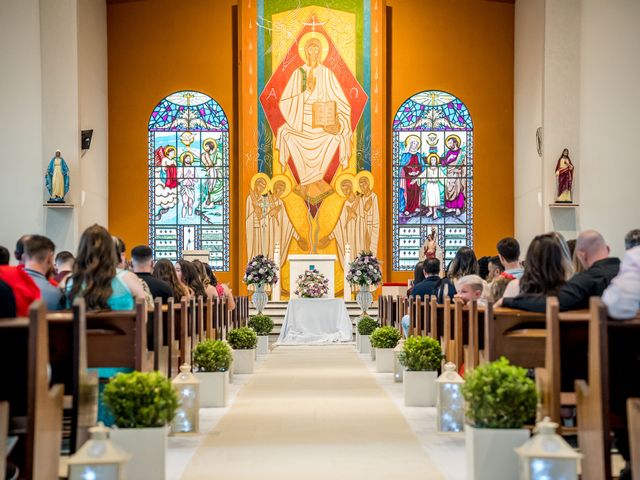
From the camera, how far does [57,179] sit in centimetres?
1683

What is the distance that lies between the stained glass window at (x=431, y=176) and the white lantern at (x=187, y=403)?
14635mm

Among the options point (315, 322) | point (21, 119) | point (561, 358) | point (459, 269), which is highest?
point (21, 119)

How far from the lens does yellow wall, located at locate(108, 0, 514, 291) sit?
2064 centimetres

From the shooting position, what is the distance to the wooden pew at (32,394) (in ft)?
12.0

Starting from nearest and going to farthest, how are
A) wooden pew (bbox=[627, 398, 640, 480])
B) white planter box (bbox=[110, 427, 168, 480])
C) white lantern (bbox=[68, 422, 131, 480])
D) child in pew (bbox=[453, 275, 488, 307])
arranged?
wooden pew (bbox=[627, 398, 640, 480]) → white lantern (bbox=[68, 422, 131, 480]) → white planter box (bbox=[110, 427, 168, 480]) → child in pew (bbox=[453, 275, 488, 307])

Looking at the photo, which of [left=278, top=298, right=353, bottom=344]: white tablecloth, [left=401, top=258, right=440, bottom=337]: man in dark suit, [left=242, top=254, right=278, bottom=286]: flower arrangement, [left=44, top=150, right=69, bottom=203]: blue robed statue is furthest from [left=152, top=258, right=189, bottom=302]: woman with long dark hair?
[left=44, top=150, right=69, bottom=203]: blue robed statue

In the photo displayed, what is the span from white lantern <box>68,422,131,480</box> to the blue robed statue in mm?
13541

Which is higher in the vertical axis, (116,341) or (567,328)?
(567,328)

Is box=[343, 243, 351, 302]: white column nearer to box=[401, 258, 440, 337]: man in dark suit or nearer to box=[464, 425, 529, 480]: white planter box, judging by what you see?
box=[401, 258, 440, 337]: man in dark suit

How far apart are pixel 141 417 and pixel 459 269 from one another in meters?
4.71

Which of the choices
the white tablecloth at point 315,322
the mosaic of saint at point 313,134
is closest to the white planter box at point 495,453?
the white tablecloth at point 315,322

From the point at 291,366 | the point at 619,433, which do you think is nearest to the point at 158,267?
the point at 291,366

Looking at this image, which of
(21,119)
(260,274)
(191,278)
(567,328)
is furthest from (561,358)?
(21,119)

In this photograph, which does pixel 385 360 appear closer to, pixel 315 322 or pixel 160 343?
pixel 160 343
